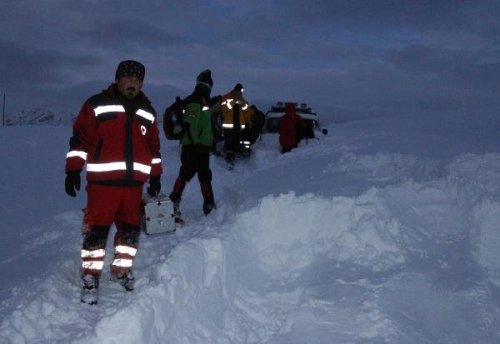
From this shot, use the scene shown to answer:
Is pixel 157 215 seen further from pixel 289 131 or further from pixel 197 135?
pixel 289 131

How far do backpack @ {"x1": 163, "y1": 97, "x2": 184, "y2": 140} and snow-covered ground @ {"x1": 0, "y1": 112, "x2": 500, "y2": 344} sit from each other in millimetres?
1251

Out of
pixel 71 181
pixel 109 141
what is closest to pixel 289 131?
pixel 109 141

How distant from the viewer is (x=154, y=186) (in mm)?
5086

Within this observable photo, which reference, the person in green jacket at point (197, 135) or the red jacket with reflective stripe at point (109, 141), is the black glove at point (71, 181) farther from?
the person in green jacket at point (197, 135)

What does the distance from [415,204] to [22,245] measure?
5000 millimetres

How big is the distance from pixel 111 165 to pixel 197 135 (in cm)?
286

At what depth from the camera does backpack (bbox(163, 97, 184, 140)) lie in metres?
6.96

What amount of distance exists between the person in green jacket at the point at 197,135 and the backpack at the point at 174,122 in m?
0.05

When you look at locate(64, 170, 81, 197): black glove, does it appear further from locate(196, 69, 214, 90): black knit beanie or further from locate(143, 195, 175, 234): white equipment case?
locate(196, 69, 214, 90): black knit beanie

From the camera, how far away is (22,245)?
6.28m

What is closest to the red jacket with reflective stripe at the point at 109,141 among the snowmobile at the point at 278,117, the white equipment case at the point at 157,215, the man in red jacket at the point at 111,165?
the man in red jacket at the point at 111,165

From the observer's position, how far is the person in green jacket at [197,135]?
275 inches

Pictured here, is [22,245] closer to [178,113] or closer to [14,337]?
[178,113]

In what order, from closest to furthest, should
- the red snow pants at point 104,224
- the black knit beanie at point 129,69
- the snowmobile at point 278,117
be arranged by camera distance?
the red snow pants at point 104,224 → the black knit beanie at point 129,69 → the snowmobile at point 278,117
